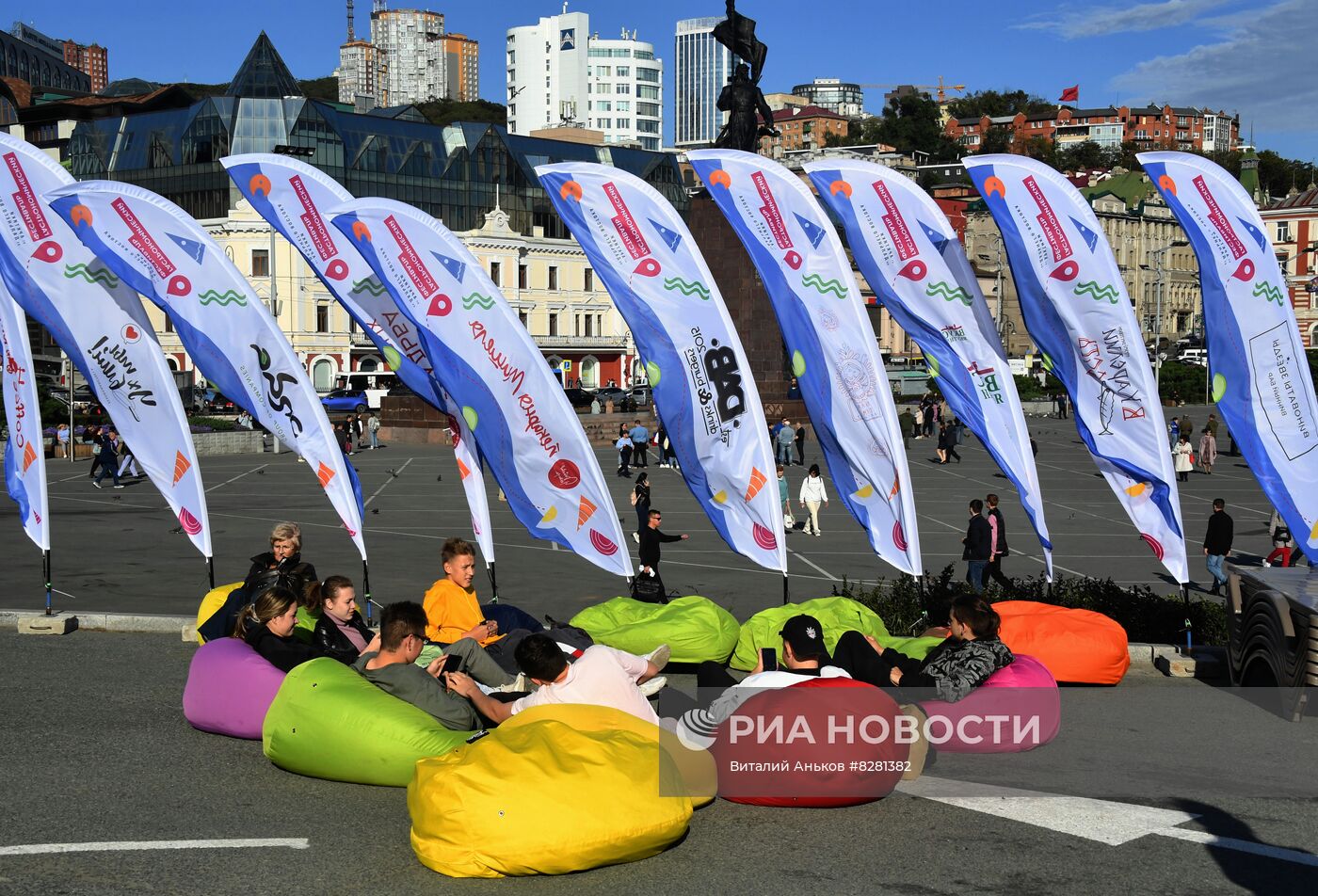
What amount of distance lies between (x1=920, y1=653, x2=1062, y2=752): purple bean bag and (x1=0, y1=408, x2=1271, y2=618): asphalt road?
6755 millimetres

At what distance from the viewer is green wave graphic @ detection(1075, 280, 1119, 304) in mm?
12898

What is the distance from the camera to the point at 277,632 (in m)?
10.3

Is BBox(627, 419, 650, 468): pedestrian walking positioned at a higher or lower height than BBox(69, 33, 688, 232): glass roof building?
lower

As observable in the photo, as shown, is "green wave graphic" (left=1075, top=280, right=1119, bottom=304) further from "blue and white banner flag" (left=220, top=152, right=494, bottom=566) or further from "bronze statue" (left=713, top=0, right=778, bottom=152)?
"bronze statue" (left=713, top=0, right=778, bottom=152)

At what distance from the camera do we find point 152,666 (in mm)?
12273

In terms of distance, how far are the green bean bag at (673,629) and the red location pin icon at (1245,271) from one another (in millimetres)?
5430

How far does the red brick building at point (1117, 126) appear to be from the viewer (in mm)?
188000

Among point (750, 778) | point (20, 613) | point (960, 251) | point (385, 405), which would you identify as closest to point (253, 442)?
point (385, 405)

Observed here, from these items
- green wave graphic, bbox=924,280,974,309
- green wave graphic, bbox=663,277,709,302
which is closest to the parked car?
green wave graphic, bbox=663,277,709,302

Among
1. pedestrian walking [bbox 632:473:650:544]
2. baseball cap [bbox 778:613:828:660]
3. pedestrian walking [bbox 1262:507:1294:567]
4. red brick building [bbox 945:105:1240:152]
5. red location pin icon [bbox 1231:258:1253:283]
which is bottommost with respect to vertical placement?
pedestrian walking [bbox 1262:507:1294:567]

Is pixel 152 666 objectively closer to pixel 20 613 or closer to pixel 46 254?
pixel 20 613

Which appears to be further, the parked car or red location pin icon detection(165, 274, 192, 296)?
the parked car

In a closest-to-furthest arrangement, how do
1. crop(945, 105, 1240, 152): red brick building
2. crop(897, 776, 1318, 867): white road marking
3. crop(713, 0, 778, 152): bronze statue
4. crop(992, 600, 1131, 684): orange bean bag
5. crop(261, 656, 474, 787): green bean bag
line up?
1. crop(897, 776, 1318, 867): white road marking
2. crop(261, 656, 474, 787): green bean bag
3. crop(992, 600, 1131, 684): orange bean bag
4. crop(713, 0, 778, 152): bronze statue
5. crop(945, 105, 1240, 152): red brick building

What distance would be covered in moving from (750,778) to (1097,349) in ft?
20.9
